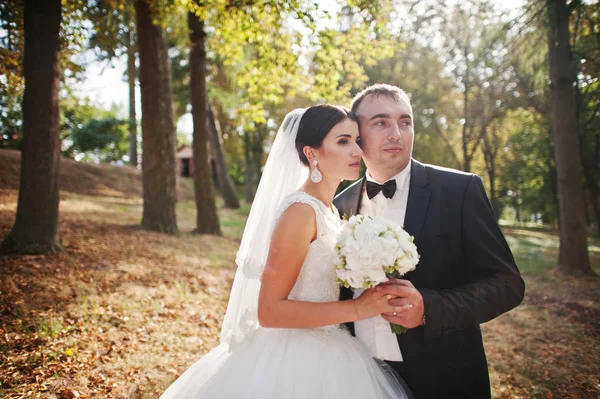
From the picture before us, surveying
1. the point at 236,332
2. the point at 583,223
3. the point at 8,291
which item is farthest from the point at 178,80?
the point at 236,332

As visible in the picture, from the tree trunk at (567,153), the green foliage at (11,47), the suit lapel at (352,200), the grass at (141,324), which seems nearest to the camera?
the suit lapel at (352,200)

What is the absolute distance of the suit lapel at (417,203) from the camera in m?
2.67

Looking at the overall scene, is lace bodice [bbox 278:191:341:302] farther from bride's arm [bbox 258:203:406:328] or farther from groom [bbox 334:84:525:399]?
groom [bbox 334:84:525:399]

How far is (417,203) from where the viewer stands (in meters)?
2.72

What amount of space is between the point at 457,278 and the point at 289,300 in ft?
3.96

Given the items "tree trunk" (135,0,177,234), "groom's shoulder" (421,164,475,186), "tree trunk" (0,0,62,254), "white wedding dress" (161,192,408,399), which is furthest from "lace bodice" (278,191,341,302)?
"tree trunk" (135,0,177,234)

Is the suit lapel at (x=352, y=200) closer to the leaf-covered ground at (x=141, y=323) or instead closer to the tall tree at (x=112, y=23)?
the leaf-covered ground at (x=141, y=323)

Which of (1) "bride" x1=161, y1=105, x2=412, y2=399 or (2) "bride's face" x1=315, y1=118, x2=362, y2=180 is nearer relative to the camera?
(1) "bride" x1=161, y1=105, x2=412, y2=399

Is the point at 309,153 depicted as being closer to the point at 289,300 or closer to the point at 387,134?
the point at 387,134

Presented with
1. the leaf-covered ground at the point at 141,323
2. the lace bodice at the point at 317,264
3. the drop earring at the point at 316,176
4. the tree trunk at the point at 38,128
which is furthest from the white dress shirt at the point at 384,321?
the tree trunk at the point at 38,128

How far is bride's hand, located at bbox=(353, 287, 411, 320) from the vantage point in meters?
2.26

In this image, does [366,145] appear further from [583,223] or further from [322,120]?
[583,223]

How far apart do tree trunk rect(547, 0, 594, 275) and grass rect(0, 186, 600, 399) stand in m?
0.81

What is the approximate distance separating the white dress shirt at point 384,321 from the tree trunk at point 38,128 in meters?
6.36
